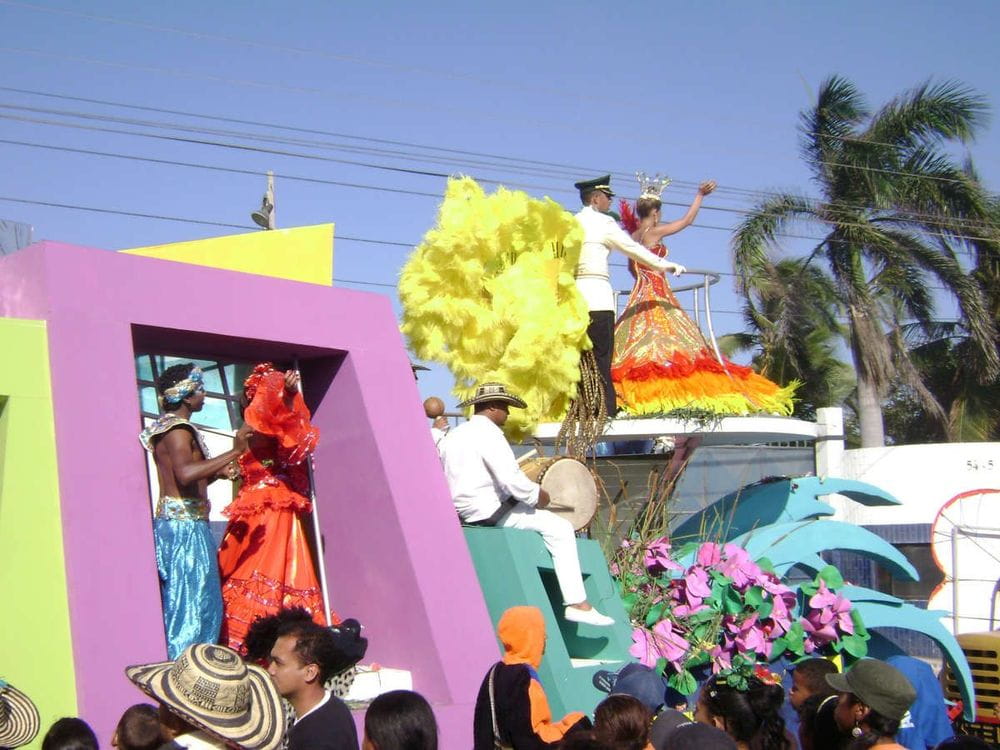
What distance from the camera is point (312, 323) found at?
6.36 metres

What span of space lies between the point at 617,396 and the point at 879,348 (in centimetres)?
1127

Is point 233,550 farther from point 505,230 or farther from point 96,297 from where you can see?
point 505,230

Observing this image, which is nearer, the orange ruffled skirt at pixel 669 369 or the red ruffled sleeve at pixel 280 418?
the red ruffled sleeve at pixel 280 418

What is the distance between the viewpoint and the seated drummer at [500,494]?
6.88 metres

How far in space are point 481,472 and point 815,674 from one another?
8.40ft

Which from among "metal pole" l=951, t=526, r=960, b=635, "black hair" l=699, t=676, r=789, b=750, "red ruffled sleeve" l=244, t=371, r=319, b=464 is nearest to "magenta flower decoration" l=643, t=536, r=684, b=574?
"red ruffled sleeve" l=244, t=371, r=319, b=464

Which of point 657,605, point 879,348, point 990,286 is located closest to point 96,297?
point 657,605

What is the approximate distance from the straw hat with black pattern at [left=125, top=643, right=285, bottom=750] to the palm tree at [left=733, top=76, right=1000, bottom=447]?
55.4 ft

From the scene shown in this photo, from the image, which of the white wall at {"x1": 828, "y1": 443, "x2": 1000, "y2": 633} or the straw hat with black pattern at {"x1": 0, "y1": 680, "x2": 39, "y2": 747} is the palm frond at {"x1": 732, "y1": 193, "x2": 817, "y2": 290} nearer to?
the white wall at {"x1": 828, "y1": 443, "x2": 1000, "y2": 633}

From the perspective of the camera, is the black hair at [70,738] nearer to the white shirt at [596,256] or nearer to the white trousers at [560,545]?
the white trousers at [560,545]

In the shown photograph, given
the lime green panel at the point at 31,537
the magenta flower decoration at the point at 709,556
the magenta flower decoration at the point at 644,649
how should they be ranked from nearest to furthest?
the lime green panel at the point at 31,537 < the magenta flower decoration at the point at 644,649 < the magenta flower decoration at the point at 709,556

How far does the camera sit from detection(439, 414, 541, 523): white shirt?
6855mm

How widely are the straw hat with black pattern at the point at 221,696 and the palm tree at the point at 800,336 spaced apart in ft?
58.2

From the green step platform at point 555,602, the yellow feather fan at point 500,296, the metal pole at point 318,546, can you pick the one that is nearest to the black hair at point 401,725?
the metal pole at point 318,546
